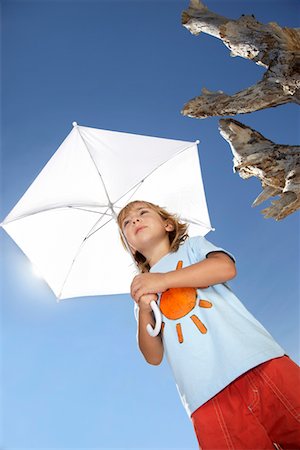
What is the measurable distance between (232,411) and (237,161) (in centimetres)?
120

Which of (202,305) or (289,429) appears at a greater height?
(202,305)

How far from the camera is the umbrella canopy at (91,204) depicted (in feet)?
10.0

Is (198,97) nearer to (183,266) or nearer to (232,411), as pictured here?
(183,266)

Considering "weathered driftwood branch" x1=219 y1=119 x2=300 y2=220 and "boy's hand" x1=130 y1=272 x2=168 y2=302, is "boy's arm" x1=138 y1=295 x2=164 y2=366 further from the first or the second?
"weathered driftwood branch" x1=219 y1=119 x2=300 y2=220

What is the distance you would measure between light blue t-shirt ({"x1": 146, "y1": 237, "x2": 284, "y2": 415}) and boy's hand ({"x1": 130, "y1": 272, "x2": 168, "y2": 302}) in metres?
0.16

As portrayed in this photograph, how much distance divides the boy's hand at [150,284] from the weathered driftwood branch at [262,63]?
862 millimetres

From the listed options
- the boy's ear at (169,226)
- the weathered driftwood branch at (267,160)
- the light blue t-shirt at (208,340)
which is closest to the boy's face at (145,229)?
the boy's ear at (169,226)

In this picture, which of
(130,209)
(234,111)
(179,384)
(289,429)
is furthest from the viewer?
(130,209)

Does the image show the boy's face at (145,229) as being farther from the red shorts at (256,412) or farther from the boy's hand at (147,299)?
the red shorts at (256,412)

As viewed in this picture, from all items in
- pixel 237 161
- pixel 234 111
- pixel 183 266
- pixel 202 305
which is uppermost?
pixel 234 111

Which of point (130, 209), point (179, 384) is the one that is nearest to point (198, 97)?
point (130, 209)

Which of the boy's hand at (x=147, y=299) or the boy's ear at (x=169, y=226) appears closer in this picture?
the boy's hand at (x=147, y=299)

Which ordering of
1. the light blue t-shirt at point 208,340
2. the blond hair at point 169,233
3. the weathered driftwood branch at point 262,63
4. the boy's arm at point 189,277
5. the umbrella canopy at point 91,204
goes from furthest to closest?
the umbrella canopy at point 91,204, the blond hair at point 169,233, the weathered driftwood branch at point 262,63, the boy's arm at point 189,277, the light blue t-shirt at point 208,340

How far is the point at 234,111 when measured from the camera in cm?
215
